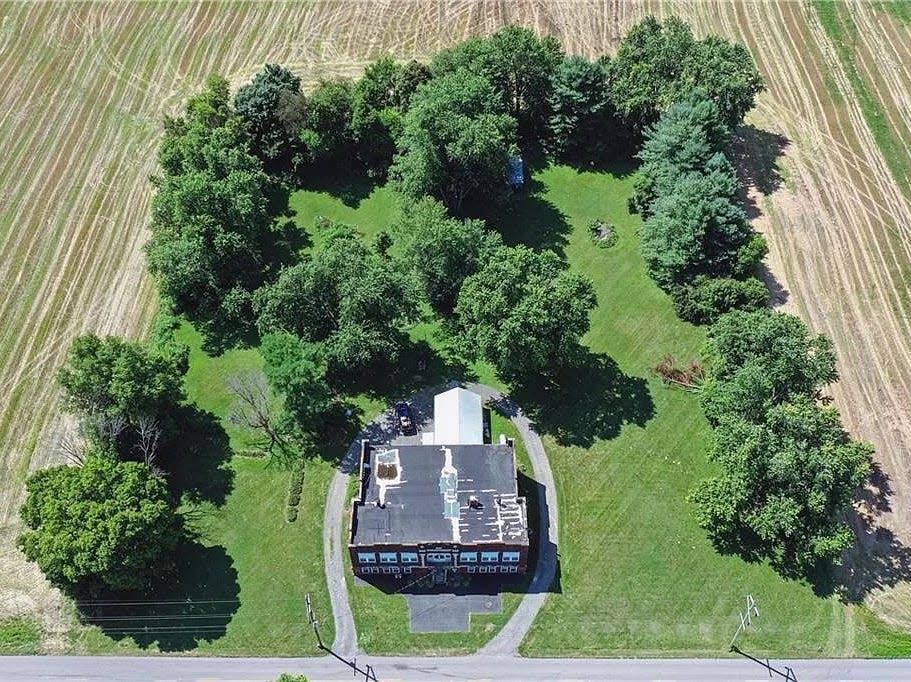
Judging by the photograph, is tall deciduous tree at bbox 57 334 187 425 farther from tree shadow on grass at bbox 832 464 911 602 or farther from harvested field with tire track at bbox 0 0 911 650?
tree shadow on grass at bbox 832 464 911 602

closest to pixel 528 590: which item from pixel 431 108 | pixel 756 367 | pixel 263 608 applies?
pixel 263 608

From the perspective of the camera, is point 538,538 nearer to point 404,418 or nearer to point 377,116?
point 404,418

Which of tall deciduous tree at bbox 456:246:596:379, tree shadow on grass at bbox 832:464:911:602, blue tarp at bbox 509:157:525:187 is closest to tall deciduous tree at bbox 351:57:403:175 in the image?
blue tarp at bbox 509:157:525:187

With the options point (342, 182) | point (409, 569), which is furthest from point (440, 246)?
point (409, 569)

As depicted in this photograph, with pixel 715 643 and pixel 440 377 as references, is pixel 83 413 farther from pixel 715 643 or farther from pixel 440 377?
pixel 715 643

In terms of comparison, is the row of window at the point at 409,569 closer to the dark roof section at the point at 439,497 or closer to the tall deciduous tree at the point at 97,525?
the dark roof section at the point at 439,497

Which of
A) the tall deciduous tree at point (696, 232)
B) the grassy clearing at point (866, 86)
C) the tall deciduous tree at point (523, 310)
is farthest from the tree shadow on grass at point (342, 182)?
the grassy clearing at point (866, 86)
